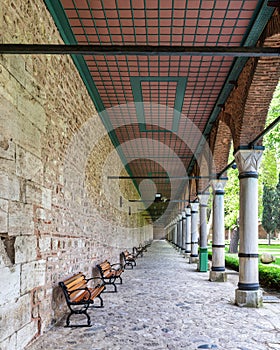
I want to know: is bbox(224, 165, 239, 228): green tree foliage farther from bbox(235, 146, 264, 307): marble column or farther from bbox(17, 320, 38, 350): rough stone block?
bbox(17, 320, 38, 350): rough stone block

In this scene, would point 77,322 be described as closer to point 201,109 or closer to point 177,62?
point 177,62

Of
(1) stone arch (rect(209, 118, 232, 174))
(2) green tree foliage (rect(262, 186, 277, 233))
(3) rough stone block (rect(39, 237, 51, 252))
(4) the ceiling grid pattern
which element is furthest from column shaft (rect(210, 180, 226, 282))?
(2) green tree foliage (rect(262, 186, 277, 233))

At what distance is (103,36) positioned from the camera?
611cm

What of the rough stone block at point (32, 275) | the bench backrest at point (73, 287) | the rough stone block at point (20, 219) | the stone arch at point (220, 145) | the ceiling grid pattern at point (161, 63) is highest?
the ceiling grid pattern at point (161, 63)

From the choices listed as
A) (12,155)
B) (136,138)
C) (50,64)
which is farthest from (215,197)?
(12,155)

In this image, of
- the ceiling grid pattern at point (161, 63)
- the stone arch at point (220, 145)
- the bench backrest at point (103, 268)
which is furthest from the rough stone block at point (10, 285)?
the stone arch at point (220, 145)

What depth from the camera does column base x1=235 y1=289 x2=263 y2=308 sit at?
24.1ft

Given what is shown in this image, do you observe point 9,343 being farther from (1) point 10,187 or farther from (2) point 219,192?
(2) point 219,192

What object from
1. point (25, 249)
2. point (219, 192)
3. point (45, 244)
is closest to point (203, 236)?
point (219, 192)

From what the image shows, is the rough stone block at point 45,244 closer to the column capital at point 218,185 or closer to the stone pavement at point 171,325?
the stone pavement at point 171,325

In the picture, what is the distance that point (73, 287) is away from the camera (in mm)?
6191

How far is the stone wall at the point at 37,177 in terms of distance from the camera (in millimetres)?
3980

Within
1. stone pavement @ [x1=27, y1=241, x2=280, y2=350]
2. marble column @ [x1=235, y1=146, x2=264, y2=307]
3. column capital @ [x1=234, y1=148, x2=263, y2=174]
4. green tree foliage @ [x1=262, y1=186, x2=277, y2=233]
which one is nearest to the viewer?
stone pavement @ [x1=27, y1=241, x2=280, y2=350]

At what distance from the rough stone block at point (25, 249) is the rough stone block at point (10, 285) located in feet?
0.39
